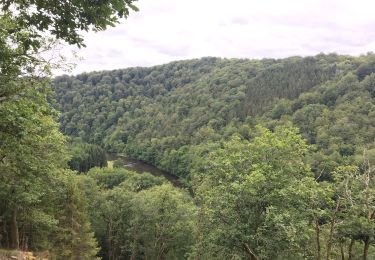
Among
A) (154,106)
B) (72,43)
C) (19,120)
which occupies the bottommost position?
(19,120)

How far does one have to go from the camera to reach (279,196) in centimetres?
1597

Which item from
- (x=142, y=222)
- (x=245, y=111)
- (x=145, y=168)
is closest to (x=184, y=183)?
(x=145, y=168)

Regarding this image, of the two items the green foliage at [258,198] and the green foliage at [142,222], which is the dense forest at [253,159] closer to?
the green foliage at [258,198]

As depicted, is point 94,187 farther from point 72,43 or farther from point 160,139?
point 160,139

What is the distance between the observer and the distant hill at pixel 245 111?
10331cm

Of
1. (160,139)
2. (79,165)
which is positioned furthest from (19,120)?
(160,139)

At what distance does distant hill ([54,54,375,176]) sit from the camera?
103312mm

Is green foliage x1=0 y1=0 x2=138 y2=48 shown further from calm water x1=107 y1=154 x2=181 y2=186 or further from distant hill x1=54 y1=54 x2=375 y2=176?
calm water x1=107 y1=154 x2=181 y2=186

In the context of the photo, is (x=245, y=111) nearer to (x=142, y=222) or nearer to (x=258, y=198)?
(x=142, y=222)

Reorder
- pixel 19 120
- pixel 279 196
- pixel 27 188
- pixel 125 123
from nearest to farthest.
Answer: pixel 19 120, pixel 279 196, pixel 27 188, pixel 125 123

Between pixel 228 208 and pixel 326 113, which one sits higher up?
pixel 326 113

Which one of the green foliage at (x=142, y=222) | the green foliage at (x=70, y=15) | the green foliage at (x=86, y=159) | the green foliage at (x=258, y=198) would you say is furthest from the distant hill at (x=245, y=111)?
the green foliage at (x=70, y=15)

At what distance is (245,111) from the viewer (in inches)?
5423

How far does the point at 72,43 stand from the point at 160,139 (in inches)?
5324
